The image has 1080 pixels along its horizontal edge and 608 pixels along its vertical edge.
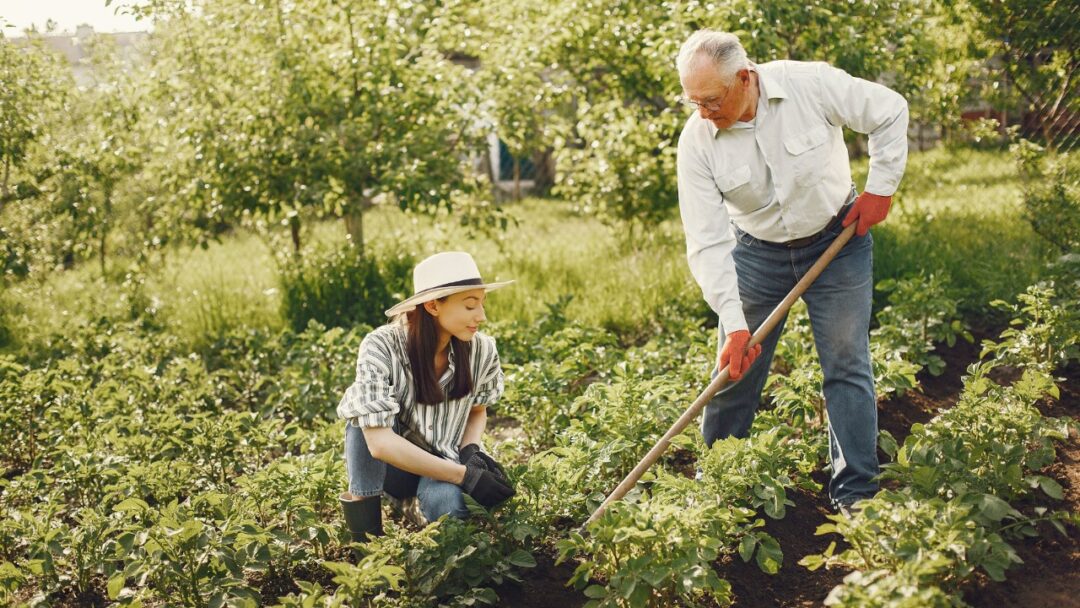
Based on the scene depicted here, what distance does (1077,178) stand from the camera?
600cm

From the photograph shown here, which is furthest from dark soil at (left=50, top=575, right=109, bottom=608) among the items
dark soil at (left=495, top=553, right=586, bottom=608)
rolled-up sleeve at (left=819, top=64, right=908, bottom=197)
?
rolled-up sleeve at (left=819, top=64, right=908, bottom=197)

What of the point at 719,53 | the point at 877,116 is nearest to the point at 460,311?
the point at 719,53

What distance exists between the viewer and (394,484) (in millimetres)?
3631

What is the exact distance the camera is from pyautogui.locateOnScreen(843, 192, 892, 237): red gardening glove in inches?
133

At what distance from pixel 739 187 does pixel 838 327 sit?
0.59 meters

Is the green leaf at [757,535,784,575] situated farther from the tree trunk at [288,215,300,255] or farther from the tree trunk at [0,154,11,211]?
the tree trunk at [0,154,11,211]

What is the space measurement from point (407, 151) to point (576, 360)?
2.62 m

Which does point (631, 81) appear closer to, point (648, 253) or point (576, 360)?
point (648, 253)

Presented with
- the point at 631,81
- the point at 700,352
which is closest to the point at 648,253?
the point at 631,81

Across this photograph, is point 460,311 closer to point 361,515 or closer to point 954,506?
point 361,515

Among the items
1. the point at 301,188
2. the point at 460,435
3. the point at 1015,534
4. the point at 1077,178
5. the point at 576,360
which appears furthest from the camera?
the point at 301,188

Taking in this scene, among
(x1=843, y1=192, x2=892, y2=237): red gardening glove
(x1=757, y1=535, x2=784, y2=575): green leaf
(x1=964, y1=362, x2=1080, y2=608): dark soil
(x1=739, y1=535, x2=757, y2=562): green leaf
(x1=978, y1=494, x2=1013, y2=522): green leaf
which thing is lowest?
(x1=964, y1=362, x2=1080, y2=608): dark soil

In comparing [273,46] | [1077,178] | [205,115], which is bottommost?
[1077,178]

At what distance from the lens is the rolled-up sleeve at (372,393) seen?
3.38m
